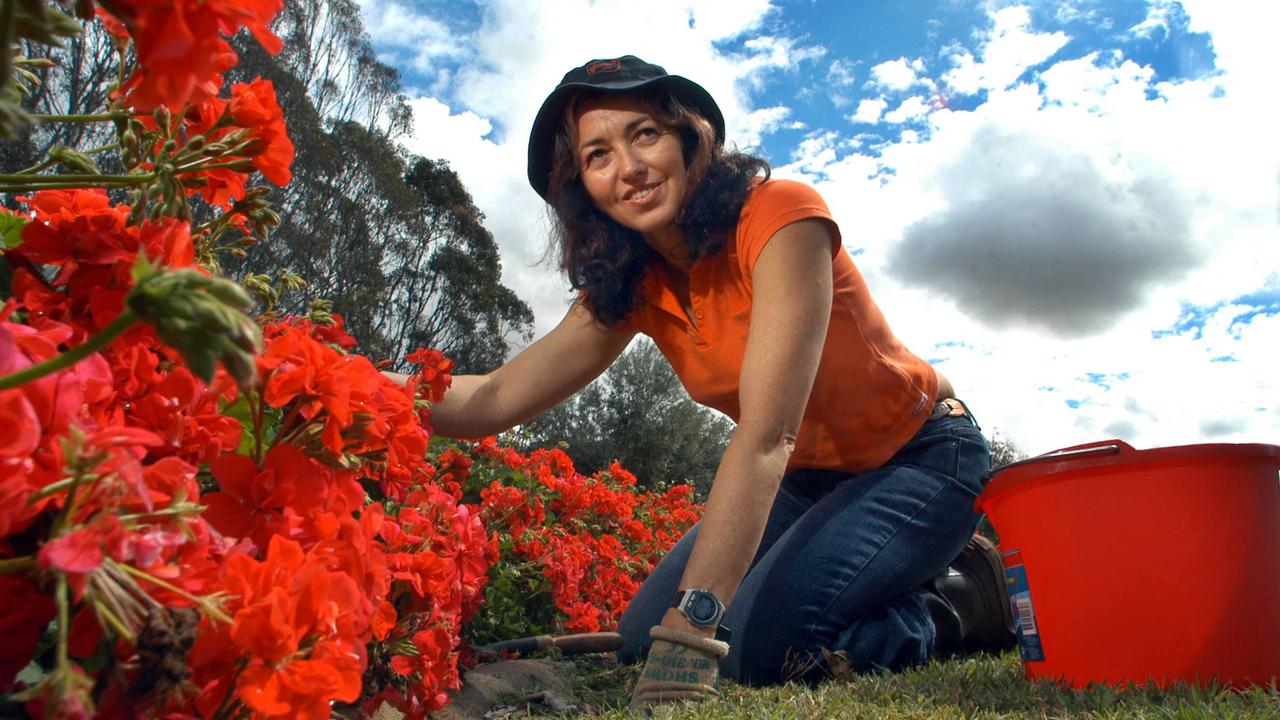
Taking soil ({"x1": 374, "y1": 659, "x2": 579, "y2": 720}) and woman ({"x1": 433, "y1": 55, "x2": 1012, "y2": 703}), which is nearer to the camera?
soil ({"x1": 374, "y1": 659, "x2": 579, "y2": 720})

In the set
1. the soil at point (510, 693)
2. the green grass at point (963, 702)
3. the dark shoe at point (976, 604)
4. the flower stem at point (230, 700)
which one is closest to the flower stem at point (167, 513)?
the flower stem at point (230, 700)

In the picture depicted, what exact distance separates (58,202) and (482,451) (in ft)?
9.92

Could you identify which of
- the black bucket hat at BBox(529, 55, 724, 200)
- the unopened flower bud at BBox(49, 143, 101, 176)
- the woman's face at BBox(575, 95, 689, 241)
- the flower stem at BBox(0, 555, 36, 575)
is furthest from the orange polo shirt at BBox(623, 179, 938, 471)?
the flower stem at BBox(0, 555, 36, 575)

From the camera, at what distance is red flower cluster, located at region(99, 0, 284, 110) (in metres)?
0.56

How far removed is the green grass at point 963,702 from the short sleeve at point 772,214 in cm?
A: 110

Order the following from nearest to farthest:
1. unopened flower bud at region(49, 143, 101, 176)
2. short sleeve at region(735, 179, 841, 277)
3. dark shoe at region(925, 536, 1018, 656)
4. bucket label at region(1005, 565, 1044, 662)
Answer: unopened flower bud at region(49, 143, 101, 176), bucket label at region(1005, 565, 1044, 662), short sleeve at region(735, 179, 841, 277), dark shoe at region(925, 536, 1018, 656)

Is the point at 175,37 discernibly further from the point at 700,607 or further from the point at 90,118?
the point at 700,607

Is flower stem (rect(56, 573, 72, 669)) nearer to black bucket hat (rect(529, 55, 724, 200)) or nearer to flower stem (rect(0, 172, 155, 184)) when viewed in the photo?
flower stem (rect(0, 172, 155, 184))

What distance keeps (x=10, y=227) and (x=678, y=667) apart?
1480mm

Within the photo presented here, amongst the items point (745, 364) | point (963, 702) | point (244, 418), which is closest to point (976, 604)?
point (963, 702)

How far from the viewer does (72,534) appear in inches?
21.6

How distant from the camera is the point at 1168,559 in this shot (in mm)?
2055

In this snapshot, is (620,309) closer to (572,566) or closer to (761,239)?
(761,239)

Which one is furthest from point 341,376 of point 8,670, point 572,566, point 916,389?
point 572,566
